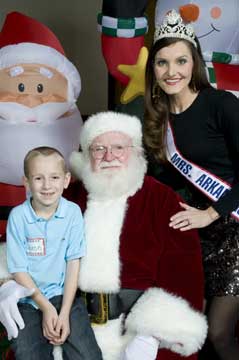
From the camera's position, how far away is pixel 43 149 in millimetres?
1575

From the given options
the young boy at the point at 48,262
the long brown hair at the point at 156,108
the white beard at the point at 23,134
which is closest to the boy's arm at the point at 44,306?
the young boy at the point at 48,262

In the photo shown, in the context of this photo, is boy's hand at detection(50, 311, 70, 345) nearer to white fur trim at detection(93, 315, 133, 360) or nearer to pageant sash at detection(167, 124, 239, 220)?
white fur trim at detection(93, 315, 133, 360)

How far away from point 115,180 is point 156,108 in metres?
0.35

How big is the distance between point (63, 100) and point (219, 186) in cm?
78

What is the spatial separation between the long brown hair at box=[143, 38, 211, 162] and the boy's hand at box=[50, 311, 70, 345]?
0.61 m

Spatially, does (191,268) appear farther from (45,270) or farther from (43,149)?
(43,149)

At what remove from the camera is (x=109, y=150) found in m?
1.65

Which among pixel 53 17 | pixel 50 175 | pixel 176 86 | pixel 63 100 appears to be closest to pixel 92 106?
pixel 53 17

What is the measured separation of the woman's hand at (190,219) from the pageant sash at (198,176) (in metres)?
0.09

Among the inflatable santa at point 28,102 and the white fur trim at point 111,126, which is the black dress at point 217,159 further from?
the inflatable santa at point 28,102

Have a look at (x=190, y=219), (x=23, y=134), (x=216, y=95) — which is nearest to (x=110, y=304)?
(x=190, y=219)

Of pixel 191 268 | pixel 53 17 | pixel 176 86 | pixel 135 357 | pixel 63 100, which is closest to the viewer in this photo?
pixel 135 357

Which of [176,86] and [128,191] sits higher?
[176,86]

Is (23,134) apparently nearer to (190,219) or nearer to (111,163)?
(111,163)
